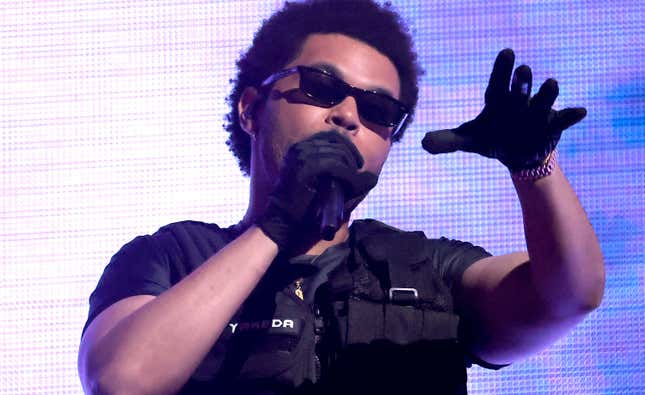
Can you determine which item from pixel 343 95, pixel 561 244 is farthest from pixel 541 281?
pixel 343 95

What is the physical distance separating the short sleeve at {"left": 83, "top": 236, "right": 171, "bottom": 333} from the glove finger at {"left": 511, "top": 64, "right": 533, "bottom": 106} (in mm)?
589

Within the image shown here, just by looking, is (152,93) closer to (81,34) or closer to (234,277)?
(81,34)

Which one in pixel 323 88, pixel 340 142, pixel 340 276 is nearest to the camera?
pixel 340 142

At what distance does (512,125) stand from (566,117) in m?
0.07

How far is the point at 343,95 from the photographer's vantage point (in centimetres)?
159

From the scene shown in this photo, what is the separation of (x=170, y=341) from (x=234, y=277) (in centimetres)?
12

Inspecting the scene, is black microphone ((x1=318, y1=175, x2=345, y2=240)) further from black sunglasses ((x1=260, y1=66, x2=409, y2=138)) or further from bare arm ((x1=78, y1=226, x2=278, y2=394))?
black sunglasses ((x1=260, y1=66, x2=409, y2=138))

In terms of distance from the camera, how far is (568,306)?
1.40 meters

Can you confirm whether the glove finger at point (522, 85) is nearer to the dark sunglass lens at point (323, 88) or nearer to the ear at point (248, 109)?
the dark sunglass lens at point (323, 88)

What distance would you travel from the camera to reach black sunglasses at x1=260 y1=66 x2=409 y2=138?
1589 millimetres

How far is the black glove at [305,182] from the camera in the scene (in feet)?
4.32

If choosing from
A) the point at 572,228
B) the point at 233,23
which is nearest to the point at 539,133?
the point at 572,228

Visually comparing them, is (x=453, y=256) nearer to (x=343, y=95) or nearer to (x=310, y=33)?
(x=343, y=95)

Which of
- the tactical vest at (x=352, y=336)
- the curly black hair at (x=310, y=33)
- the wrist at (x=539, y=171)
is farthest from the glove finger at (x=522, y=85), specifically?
the curly black hair at (x=310, y=33)
